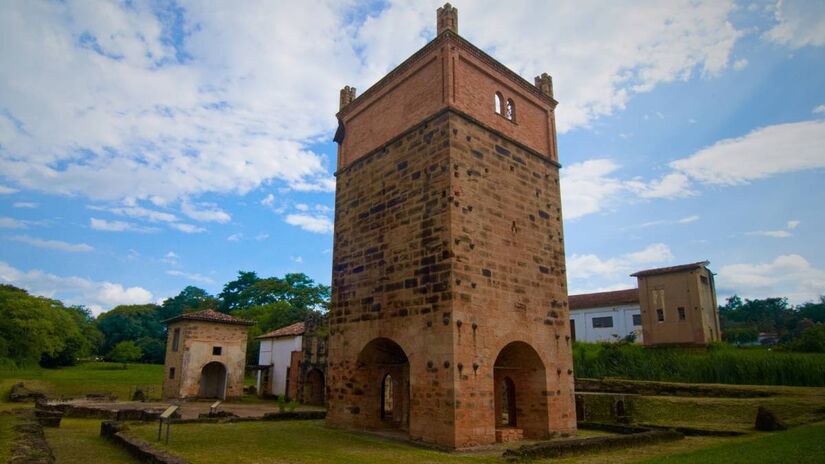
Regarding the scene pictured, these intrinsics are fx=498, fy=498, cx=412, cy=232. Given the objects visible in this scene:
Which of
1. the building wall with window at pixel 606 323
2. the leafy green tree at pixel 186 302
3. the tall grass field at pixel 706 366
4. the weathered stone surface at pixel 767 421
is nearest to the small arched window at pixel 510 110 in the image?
the weathered stone surface at pixel 767 421

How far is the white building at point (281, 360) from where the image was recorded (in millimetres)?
27016

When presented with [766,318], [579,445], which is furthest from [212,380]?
[766,318]

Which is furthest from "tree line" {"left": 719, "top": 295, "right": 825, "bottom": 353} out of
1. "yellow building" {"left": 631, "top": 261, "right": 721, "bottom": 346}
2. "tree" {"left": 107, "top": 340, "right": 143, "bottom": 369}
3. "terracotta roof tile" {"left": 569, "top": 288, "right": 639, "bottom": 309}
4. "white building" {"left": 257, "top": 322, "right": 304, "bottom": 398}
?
"tree" {"left": 107, "top": 340, "right": 143, "bottom": 369}

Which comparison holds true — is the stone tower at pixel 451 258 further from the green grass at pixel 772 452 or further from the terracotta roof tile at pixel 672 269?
the terracotta roof tile at pixel 672 269

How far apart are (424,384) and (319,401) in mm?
16102

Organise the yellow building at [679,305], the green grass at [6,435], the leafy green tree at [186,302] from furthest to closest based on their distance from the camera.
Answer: the leafy green tree at [186,302] → the yellow building at [679,305] → the green grass at [6,435]

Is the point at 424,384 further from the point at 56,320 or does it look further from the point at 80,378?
the point at 56,320

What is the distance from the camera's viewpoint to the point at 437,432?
33.1ft

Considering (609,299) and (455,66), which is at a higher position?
(455,66)

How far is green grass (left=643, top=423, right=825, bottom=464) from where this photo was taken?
23.5ft

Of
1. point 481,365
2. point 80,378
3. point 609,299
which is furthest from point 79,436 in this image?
Answer: point 609,299

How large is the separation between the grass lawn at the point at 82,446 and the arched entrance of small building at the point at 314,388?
38.8ft

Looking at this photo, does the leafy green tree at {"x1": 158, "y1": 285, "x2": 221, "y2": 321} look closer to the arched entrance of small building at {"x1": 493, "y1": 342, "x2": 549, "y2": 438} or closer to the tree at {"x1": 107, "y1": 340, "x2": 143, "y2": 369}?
the tree at {"x1": 107, "y1": 340, "x2": 143, "y2": 369}

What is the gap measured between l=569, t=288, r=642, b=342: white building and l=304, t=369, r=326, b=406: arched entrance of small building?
801 inches
